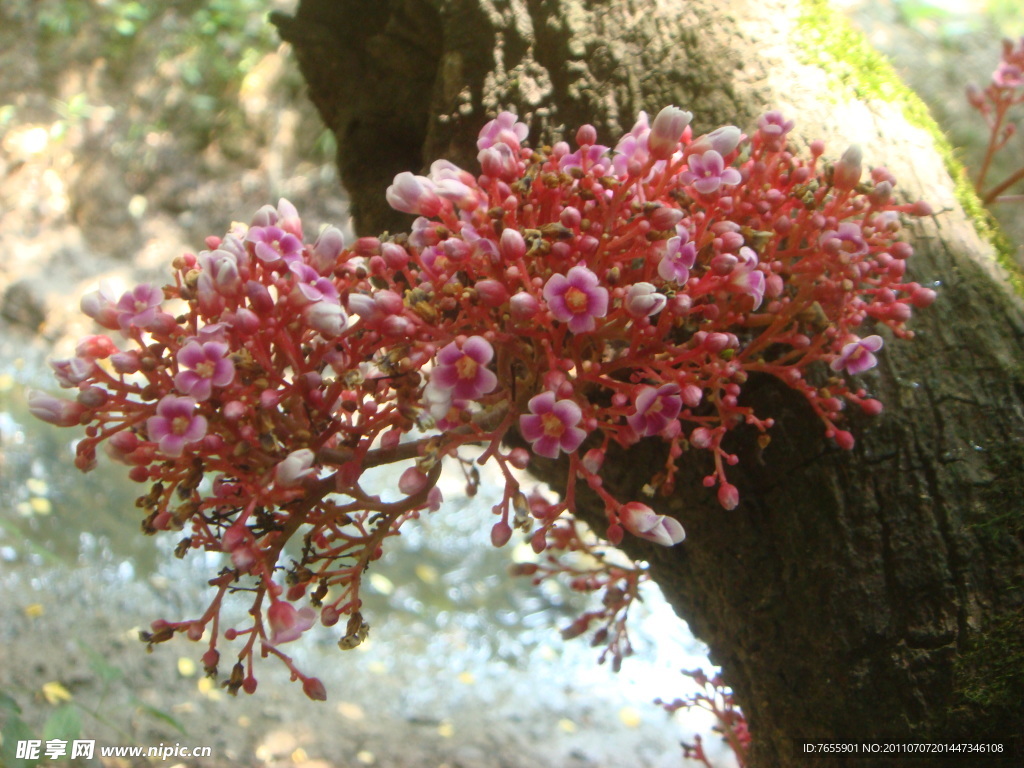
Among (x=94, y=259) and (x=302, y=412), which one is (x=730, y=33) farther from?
(x=94, y=259)

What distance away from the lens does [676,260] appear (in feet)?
3.65

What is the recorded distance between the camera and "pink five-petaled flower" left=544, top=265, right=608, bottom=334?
3.42 feet

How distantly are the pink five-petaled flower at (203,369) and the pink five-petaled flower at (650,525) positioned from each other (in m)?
0.67

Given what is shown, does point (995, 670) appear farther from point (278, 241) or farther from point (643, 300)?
point (278, 241)

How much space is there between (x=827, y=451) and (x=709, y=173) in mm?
643

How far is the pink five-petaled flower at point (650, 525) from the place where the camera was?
44.3 inches

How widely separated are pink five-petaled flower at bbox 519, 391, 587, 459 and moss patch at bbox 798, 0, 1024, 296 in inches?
48.2

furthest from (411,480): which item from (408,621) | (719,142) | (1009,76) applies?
(408,621)

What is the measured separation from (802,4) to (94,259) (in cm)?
614

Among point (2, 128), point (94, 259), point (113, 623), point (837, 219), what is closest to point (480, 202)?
point (837, 219)

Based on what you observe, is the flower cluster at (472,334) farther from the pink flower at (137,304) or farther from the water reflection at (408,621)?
the water reflection at (408,621)

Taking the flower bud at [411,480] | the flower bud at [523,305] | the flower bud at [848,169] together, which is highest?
the flower bud at [848,169]

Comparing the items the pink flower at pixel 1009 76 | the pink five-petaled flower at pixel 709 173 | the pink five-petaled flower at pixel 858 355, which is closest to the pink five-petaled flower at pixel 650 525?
the pink five-petaled flower at pixel 858 355

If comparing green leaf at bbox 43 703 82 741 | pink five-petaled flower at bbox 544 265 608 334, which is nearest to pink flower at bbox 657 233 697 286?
pink five-petaled flower at bbox 544 265 608 334
